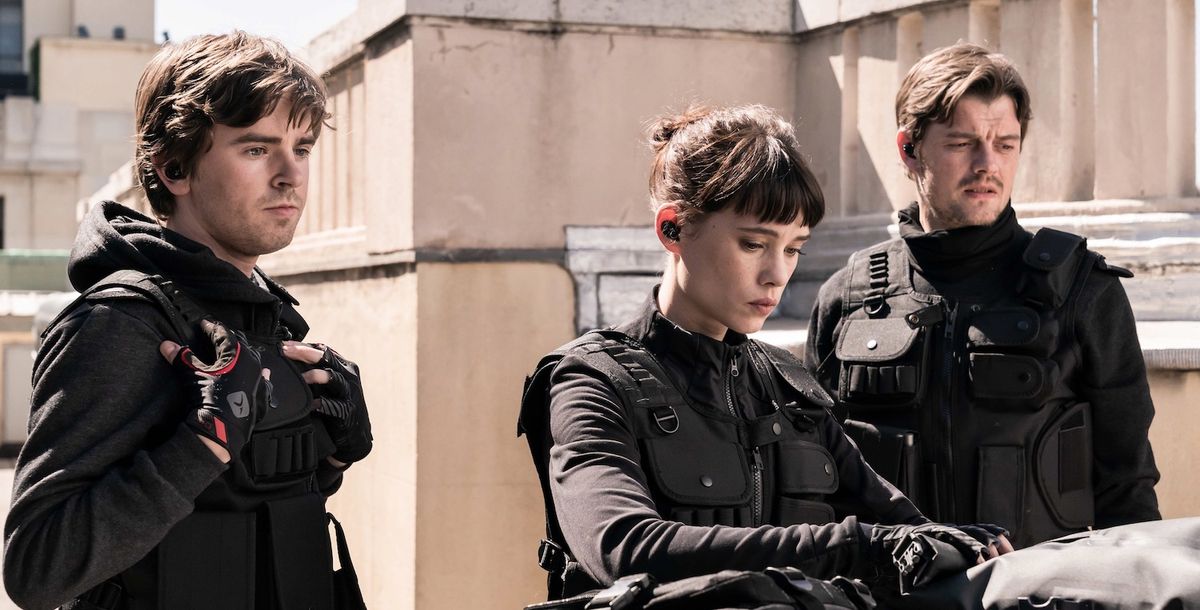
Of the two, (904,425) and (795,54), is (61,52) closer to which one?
(795,54)

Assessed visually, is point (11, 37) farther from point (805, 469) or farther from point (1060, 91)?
point (805, 469)

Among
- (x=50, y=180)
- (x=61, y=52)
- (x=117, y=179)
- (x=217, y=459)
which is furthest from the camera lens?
(x=61, y=52)

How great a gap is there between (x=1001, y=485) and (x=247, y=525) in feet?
5.03

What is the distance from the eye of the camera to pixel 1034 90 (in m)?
4.11

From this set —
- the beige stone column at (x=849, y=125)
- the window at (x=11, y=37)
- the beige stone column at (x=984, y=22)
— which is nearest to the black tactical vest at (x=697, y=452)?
the beige stone column at (x=984, y=22)

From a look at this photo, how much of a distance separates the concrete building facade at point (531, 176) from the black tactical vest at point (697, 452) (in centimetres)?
178

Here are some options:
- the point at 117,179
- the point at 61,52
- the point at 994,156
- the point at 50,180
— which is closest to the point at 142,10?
the point at 61,52

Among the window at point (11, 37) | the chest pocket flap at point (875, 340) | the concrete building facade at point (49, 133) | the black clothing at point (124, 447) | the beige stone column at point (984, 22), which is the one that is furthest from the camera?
the window at point (11, 37)

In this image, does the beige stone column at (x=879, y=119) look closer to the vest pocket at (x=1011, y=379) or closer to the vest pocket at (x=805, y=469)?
the vest pocket at (x=1011, y=379)

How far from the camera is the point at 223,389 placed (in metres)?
2.11

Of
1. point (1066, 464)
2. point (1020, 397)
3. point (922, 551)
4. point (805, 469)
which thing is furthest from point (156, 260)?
point (1066, 464)

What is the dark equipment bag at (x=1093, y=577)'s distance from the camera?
1.71m

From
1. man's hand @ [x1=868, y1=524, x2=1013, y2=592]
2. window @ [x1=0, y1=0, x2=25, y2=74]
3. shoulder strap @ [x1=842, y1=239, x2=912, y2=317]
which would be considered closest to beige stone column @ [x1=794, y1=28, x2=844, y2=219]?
shoulder strap @ [x1=842, y1=239, x2=912, y2=317]

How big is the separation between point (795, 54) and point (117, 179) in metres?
8.77
